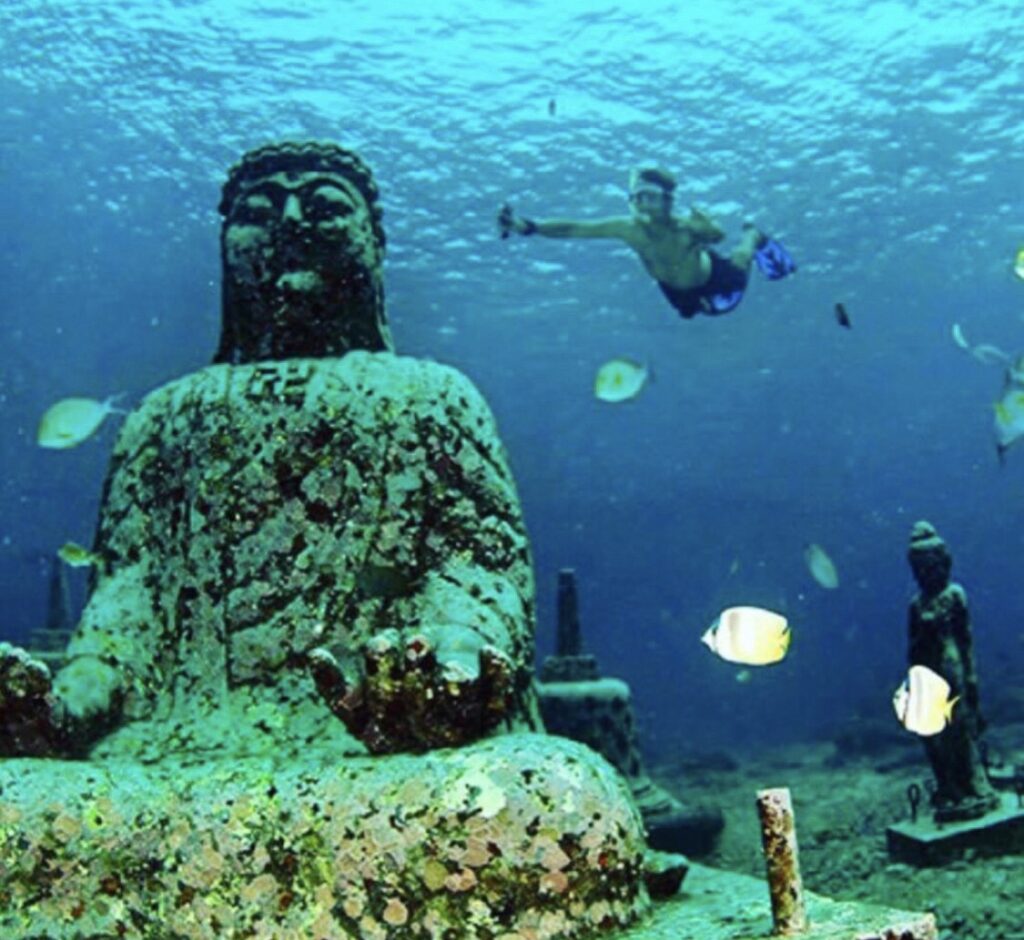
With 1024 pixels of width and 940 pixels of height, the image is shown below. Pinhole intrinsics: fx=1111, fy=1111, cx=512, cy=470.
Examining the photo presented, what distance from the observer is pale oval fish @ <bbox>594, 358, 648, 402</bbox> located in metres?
11.2

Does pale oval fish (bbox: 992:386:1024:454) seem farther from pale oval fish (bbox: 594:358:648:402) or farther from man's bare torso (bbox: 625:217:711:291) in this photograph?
man's bare torso (bbox: 625:217:711:291)

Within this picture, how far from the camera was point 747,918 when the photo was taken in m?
3.07

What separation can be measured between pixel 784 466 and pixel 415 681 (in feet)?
220

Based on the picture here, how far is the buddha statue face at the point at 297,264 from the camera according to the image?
191 inches

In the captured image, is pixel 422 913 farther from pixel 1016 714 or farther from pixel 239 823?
pixel 1016 714

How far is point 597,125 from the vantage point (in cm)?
2392

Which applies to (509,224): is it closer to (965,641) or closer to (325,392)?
(325,392)

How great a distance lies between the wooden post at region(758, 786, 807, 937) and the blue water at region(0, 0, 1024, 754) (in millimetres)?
13464

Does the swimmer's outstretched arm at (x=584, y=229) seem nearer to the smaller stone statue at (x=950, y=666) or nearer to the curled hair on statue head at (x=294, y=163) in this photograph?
the curled hair on statue head at (x=294, y=163)

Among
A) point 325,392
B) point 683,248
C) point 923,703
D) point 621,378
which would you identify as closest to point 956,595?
point 683,248

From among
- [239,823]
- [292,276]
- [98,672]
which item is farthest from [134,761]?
[292,276]

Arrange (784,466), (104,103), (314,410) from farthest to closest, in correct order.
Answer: (784,466) < (104,103) < (314,410)

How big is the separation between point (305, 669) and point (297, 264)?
1.82 m

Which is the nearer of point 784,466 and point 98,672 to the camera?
point 98,672
